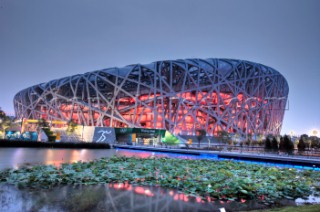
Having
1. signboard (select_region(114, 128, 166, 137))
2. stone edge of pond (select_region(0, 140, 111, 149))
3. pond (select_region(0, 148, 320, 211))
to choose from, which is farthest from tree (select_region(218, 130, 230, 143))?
pond (select_region(0, 148, 320, 211))

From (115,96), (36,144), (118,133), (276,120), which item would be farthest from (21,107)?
(276,120)

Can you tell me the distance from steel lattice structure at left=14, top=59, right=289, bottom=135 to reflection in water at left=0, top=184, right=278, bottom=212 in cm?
4673

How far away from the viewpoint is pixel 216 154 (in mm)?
27234

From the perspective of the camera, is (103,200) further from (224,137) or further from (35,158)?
(224,137)

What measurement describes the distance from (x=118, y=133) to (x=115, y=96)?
13.9 metres

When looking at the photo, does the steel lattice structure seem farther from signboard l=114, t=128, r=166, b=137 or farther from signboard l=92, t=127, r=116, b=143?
signboard l=92, t=127, r=116, b=143

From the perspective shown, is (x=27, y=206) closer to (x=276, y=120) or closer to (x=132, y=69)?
(x=132, y=69)

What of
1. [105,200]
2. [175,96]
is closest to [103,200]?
[105,200]

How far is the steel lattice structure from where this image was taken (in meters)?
58.1

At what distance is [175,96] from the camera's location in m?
56.9

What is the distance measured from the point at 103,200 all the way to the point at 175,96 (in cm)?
4924

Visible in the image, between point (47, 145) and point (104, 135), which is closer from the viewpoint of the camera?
point (47, 145)

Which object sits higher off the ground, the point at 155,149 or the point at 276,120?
the point at 276,120

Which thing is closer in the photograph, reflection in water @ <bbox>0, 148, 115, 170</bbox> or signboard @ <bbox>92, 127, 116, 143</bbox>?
reflection in water @ <bbox>0, 148, 115, 170</bbox>
